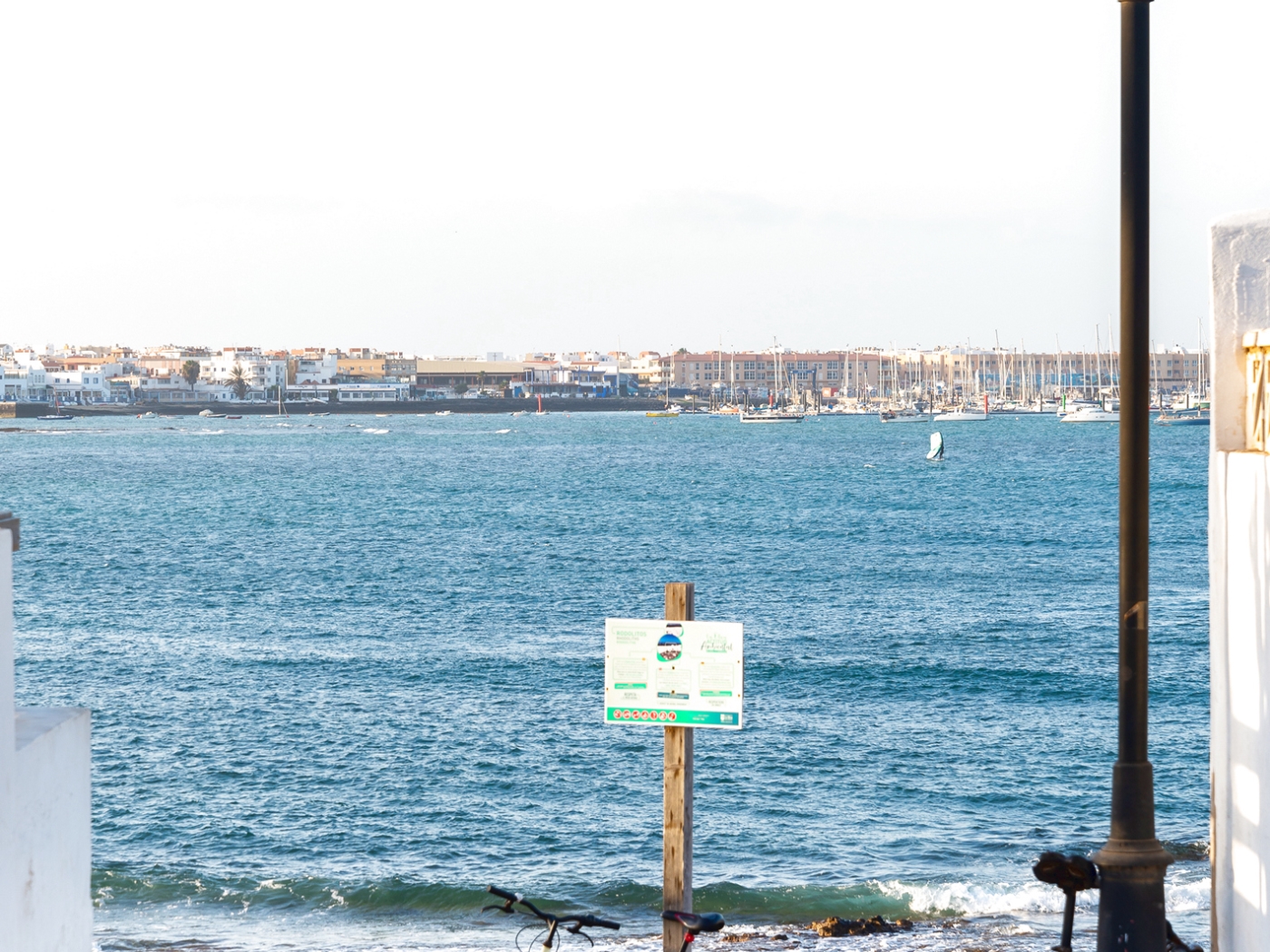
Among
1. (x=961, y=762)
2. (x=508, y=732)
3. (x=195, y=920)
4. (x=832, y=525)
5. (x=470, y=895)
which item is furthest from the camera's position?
(x=832, y=525)

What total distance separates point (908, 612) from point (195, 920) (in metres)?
26.1

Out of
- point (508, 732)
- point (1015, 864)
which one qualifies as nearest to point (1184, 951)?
point (1015, 864)

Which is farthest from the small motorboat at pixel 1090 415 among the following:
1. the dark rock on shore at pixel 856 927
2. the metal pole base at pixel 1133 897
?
the metal pole base at pixel 1133 897

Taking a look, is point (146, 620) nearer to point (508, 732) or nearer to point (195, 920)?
point (508, 732)

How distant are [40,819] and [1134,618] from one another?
4086 millimetres

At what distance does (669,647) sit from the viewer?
6.77m

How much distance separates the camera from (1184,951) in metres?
5.87

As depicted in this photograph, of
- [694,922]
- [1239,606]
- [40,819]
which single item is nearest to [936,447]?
[694,922]

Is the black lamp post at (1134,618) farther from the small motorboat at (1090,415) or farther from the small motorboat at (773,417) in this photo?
the small motorboat at (773,417)

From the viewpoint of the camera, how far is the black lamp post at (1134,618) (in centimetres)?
558

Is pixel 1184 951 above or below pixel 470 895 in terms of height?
above

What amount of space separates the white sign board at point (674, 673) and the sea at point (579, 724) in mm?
4881

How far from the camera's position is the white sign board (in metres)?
6.72

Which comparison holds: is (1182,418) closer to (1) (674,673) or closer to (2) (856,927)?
(2) (856,927)
